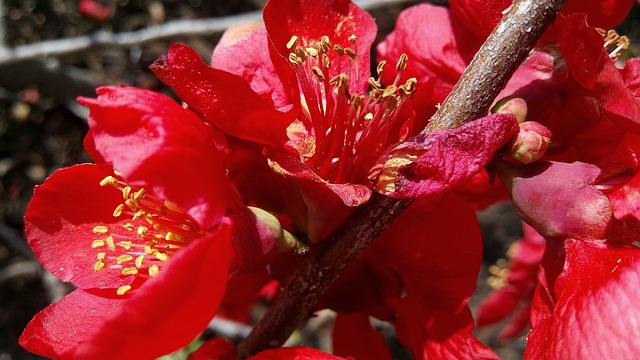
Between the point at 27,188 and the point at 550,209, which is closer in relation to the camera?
the point at 550,209

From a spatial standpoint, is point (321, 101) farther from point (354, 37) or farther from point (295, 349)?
point (295, 349)

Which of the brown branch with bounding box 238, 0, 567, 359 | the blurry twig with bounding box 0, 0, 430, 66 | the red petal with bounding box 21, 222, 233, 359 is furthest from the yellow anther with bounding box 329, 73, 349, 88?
the blurry twig with bounding box 0, 0, 430, 66

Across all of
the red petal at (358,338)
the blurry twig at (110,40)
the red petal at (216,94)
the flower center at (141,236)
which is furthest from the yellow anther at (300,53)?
the blurry twig at (110,40)

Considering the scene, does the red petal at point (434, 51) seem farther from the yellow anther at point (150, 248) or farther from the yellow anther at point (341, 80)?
the yellow anther at point (150, 248)

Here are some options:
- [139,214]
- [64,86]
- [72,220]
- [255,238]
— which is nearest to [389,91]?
[255,238]

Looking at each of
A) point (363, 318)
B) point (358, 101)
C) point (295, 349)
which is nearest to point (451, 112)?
point (358, 101)

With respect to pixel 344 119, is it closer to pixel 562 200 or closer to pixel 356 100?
pixel 356 100
